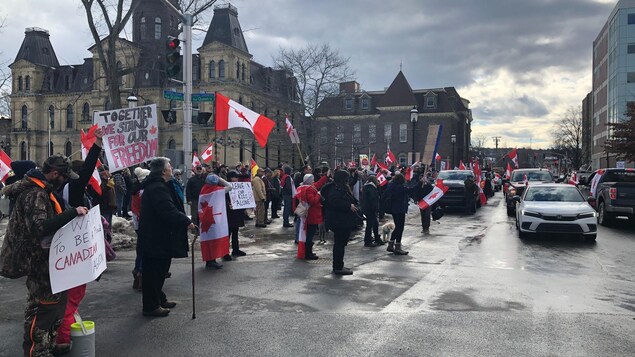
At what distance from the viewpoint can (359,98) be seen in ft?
227

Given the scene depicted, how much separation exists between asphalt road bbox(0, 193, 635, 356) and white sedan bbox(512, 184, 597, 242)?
4.32 feet

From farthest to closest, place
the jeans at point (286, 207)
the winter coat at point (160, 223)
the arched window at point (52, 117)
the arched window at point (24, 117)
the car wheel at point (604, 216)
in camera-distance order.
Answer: the arched window at point (24, 117)
the arched window at point (52, 117)
the car wheel at point (604, 216)
the jeans at point (286, 207)
the winter coat at point (160, 223)

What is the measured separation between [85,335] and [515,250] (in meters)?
9.52

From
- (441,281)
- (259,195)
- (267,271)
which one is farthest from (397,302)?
(259,195)

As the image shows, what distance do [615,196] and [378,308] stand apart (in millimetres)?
12782

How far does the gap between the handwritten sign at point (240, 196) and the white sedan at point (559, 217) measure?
688 centimetres

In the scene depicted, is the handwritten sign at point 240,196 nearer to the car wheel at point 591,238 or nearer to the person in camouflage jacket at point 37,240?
the person in camouflage jacket at point 37,240

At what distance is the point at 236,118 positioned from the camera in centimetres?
1234

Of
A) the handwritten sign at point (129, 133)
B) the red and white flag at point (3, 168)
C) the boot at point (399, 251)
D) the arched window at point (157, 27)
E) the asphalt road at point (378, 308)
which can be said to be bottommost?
the asphalt road at point (378, 308)

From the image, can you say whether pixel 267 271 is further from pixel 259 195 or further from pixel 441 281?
pixel 259 195

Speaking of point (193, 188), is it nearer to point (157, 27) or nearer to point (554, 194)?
point (554, 194)

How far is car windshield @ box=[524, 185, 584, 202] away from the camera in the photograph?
13711 millimetres

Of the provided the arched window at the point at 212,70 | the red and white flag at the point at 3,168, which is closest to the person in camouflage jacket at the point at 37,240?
the red and white flag at the point at 3,168

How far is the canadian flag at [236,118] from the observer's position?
12297mm
